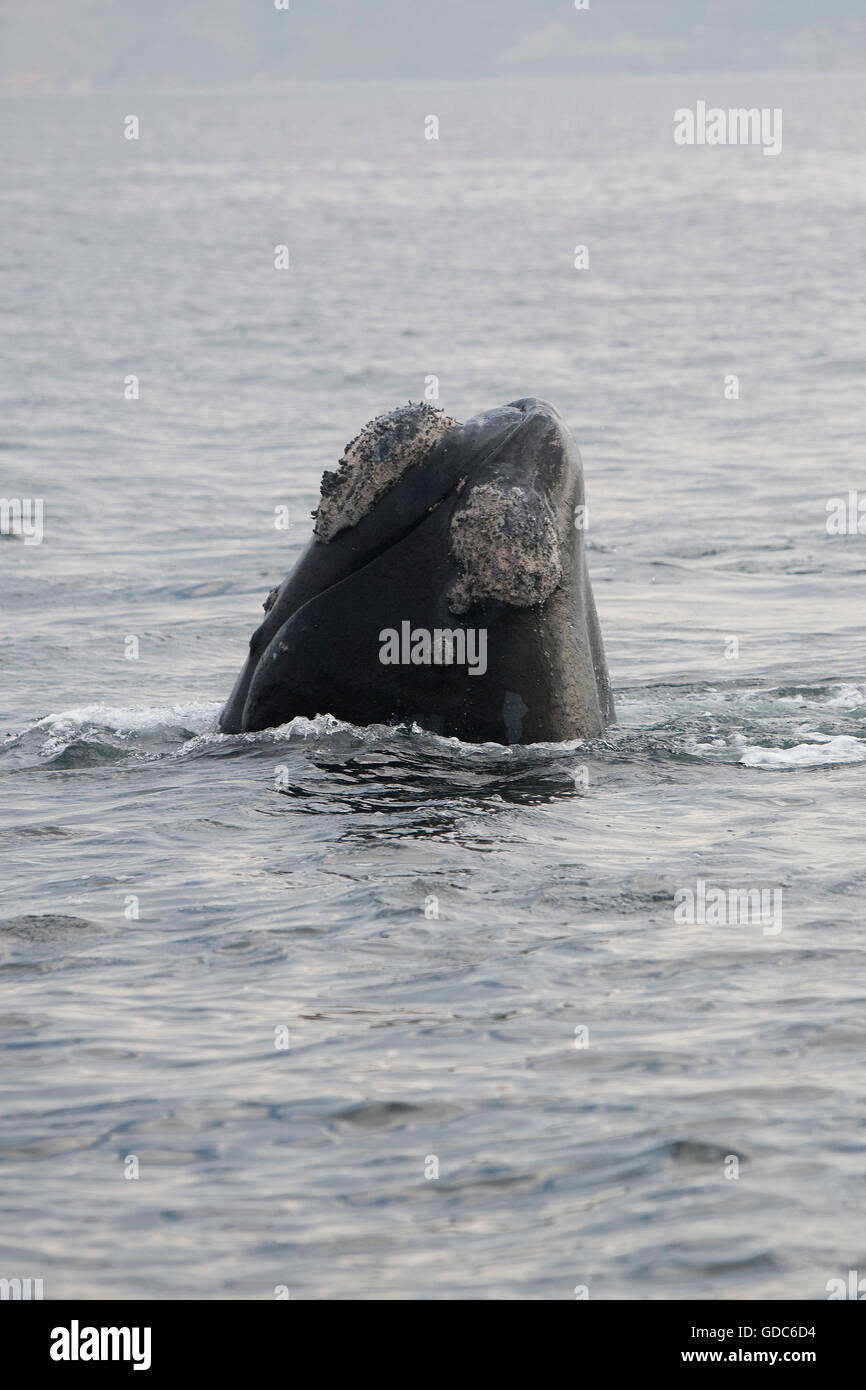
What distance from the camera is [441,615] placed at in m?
8.58

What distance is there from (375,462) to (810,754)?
3.16 meters

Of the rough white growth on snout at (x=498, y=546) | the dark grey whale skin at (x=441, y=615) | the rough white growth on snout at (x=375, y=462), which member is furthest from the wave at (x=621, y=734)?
the rough white growth on snout at (x=375, y=462)

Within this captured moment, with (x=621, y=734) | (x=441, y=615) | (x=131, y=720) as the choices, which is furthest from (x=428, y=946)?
(x=131, y=720)

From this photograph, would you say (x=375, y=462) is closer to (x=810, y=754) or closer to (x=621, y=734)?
(x=621, y=734)

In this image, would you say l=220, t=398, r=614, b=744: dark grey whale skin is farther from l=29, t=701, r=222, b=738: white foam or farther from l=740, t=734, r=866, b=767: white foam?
l=29, t=701, r=222, b=738: white foam

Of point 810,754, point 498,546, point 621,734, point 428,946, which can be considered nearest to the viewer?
point 428,946

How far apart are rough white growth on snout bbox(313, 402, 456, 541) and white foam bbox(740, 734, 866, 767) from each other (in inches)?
106

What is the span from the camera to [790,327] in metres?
38.5

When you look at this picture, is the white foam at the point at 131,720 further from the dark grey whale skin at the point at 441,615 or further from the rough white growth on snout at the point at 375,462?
the rough white growth on snout at the point at 375,462

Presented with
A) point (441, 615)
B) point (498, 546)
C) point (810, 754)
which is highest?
point (498, 546)

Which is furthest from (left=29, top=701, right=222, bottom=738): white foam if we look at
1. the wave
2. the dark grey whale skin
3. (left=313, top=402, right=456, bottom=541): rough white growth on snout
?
(left=313, top=402, right=456, bottom=541): rough white growth on snout

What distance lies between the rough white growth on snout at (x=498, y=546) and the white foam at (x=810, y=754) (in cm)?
218

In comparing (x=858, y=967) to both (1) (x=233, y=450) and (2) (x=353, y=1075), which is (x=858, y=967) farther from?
(1) (x=233, y=450)

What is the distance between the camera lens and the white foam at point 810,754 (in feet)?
33.4
